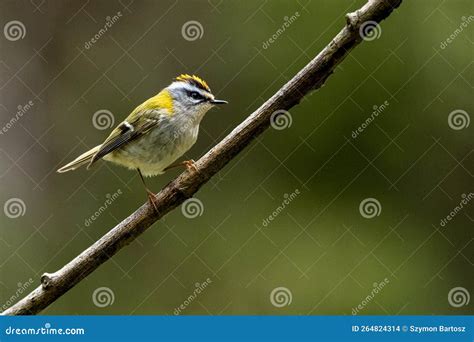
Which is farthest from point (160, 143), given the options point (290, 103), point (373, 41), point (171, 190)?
point (373, 41)

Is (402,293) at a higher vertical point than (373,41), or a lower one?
lower

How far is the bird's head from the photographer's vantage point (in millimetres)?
4895

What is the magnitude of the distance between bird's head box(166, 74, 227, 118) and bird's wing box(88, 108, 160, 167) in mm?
205

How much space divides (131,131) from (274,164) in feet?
12.0

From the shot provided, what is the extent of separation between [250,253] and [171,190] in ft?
13.5

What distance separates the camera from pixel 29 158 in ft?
→ 23.9

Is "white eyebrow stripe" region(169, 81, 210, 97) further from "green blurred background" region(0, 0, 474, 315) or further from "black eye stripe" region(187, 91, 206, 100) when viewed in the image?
"green blurred background" region(0, 0, 474, 315)

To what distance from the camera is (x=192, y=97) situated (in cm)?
497

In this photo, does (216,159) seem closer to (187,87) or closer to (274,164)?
(187,87)

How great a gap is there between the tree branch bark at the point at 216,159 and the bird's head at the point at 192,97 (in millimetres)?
1072

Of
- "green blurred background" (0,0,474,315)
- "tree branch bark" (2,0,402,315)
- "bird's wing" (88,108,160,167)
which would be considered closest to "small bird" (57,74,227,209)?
"bird's wing" (88,108,160,167)

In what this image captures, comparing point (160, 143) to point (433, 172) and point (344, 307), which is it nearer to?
point (344, 307)

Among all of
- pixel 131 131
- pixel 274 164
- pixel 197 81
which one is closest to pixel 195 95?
pixel 197 81

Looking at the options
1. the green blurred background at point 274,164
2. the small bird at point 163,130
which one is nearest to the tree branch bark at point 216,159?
the small bird at point 163,130
